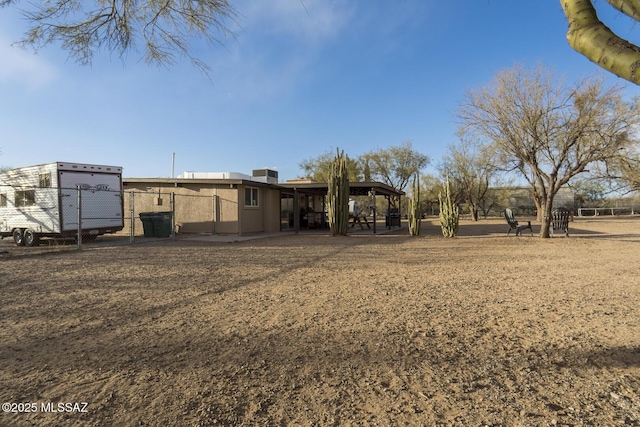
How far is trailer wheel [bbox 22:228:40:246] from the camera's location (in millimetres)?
12153

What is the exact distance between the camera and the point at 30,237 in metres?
12.3

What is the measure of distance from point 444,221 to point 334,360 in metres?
13.4

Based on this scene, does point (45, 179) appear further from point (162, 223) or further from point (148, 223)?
point (162, 223)

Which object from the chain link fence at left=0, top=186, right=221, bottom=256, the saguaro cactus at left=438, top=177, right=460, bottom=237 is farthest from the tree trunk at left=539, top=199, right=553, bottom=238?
the chain link fence at left=0, top=186, right=221, bottom=256

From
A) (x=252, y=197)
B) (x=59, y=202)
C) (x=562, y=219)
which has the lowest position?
(x=562, y=219)

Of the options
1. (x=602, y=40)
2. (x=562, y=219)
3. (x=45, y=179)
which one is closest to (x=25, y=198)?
(x=45, y=179)

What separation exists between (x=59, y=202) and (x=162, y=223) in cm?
367

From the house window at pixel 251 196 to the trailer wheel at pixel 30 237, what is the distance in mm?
7548

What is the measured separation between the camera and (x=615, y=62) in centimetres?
227

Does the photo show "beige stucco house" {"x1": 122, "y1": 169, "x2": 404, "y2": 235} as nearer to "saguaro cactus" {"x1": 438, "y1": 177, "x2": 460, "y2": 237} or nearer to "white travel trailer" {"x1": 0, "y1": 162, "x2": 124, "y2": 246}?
"white travel trailer" {"x1": 0, "y1": 162, "x2": 124, "y2": 246}

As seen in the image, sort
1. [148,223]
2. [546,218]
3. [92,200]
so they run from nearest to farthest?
[92,200] < [546,218] < [148,223]

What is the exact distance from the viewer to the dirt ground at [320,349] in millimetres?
2348

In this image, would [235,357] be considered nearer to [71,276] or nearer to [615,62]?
[615,62]

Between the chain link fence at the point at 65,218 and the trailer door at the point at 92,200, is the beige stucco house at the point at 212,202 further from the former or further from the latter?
the trailer door at the point at 92,200
